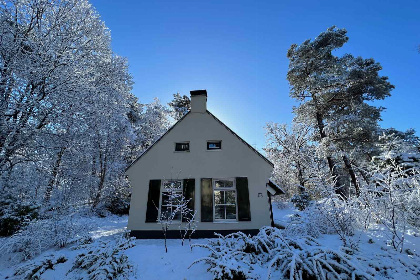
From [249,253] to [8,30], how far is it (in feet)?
39.3

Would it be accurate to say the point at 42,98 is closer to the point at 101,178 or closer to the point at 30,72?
the point at 30,72

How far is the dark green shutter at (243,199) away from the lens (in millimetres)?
8266

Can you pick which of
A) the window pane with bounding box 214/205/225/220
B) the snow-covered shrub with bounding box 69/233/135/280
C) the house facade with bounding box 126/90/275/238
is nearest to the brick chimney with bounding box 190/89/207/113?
the house facade with bounding box 126/90/275/238

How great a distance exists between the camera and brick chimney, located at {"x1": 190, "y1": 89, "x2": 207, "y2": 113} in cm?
991

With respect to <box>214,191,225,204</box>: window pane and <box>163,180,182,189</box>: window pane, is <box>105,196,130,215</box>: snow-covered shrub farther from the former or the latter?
<box>214,191,225,204</box>: window pane

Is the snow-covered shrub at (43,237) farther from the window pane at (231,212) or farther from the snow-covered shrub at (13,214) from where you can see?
the window pane at (231,212)

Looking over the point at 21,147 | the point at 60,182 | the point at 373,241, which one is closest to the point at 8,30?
the point at 21,147

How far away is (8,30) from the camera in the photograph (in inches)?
297

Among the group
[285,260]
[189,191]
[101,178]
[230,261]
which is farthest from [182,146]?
[101,178]

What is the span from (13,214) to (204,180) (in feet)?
26.2

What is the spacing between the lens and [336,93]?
1497 cm

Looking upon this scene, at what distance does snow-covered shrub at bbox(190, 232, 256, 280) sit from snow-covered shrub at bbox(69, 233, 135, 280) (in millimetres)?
1728

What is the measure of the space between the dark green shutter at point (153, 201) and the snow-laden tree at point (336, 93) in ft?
39.8

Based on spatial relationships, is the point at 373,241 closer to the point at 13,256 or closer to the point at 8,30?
Answer: the point at 13,256
